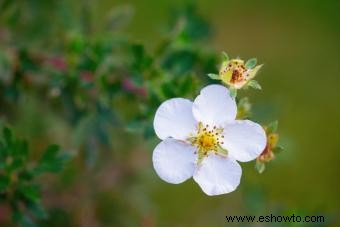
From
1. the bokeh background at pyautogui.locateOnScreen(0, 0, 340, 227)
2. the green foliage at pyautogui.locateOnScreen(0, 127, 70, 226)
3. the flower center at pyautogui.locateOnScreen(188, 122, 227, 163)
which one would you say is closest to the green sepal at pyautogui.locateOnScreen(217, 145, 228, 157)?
the flower center at pyautogui.locateOnScreen(188, 122, 227, 163)

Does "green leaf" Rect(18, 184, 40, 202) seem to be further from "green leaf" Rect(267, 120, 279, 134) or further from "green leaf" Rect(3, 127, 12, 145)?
"green leaf" Rect(267, 120, 279, 134)

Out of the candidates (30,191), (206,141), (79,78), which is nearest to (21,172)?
(30,191)

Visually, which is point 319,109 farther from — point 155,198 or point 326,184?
point 155,198

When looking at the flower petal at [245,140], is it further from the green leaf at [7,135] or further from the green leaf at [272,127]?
the green leaf at [7,135]

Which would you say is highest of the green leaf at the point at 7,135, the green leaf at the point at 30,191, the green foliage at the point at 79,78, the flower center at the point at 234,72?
the green foliage at the point at 79,78

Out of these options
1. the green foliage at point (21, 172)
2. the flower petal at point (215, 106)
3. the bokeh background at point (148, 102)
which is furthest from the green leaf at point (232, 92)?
the green foliage at point (21, 172)

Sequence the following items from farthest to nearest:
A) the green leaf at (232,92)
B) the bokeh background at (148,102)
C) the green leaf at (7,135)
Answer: the bokeh background at (148,102) < the green leaf at (7,135) < the green leaf at (232,92)

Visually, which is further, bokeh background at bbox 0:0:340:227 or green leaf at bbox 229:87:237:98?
bokeh background at bbox 0:0:340:227

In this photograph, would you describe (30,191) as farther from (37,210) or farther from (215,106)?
(215,106)

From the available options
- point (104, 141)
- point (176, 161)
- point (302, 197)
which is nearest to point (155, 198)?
point (302, 197)
